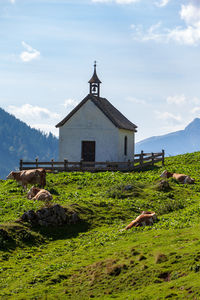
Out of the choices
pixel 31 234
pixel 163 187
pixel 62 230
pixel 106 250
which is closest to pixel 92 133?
pixel 163 187

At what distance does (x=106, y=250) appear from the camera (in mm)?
16516

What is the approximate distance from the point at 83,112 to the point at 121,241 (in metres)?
32.7

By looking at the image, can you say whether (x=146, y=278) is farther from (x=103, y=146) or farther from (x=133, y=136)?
(x=133, y=136)

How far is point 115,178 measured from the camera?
34.6 meters

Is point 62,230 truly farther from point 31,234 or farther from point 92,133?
point 92,133

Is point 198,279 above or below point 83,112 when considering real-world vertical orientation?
below

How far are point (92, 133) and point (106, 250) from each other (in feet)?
107

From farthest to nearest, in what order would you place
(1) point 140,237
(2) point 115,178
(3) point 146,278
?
(2) point 115,178, (1) point 140,237, (3) point 146,278

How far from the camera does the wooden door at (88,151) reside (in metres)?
48.7

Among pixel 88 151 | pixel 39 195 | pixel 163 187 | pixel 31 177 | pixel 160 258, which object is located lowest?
pixel 160 258

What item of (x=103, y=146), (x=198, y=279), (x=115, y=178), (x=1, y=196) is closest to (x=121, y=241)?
(x=198, y=279)

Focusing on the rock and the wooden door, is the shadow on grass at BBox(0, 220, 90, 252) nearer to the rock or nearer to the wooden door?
the rock

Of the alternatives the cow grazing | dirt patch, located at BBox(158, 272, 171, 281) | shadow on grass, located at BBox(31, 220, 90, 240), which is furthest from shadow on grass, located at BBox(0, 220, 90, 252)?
the cow grazing

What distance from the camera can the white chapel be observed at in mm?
47844
